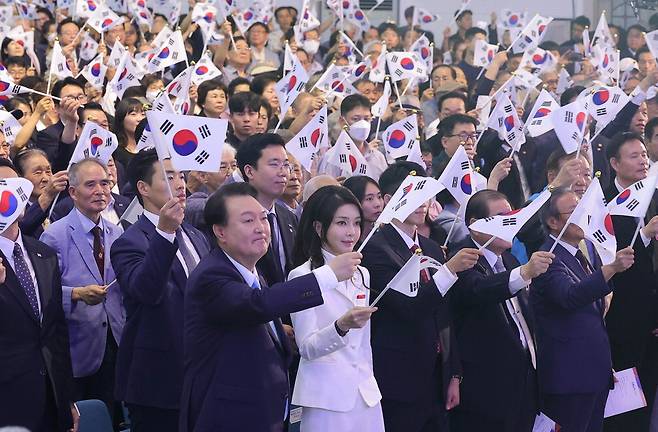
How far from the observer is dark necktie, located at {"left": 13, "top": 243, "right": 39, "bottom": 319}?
5673mm

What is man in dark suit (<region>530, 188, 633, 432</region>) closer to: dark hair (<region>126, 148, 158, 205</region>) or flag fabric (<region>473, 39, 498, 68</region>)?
dark hair (<region>126, 148, 158, 205</region>)

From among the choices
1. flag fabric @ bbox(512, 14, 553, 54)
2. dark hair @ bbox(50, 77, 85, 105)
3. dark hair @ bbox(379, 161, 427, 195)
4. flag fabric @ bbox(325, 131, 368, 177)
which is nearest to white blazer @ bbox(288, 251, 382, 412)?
dark hair @ bbox(379, 161, 427, 195)

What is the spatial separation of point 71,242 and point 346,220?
5.74ft

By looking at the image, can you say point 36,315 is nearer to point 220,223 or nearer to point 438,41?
point 220,223

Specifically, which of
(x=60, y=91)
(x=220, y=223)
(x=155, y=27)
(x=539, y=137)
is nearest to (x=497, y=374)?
(x=220, y=223)

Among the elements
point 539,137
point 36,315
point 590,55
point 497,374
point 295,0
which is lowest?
point 497,374

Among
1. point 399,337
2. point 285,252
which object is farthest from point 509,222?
point 285,252

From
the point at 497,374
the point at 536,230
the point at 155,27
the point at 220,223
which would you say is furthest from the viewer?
the point at 155,27

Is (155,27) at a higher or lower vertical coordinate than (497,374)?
higher

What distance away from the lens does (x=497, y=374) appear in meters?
6.34

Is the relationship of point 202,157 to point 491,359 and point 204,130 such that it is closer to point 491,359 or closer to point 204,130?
point 204,130

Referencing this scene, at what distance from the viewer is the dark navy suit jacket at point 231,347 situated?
15.6ft

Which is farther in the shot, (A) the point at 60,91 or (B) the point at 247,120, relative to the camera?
(A) the point at 60,91

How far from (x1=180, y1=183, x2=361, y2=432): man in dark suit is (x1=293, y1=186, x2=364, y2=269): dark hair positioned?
21.6 inches
